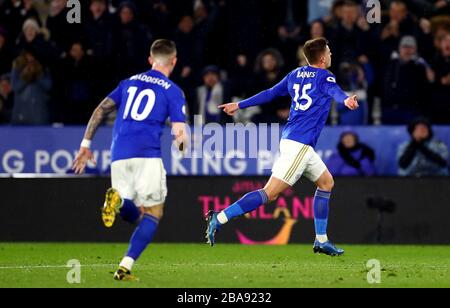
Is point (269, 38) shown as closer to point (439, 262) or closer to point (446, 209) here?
point (446, 209)

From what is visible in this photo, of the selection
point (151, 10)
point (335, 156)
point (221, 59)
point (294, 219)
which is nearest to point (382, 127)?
point (335, 156)

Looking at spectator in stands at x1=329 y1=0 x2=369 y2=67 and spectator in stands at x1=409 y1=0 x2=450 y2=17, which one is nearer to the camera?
spectator in stands at x1=329 y1=0 x2=369 y2=67

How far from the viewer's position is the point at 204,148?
52.4ft

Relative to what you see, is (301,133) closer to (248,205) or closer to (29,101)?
(248,205)

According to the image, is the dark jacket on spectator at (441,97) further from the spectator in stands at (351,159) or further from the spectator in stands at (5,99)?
the spectator in stands at (5,99)

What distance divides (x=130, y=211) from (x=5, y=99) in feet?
23.5

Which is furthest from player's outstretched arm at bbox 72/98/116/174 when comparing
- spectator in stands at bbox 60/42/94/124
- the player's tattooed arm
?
spectator in stands at bbox 60/42/94/124

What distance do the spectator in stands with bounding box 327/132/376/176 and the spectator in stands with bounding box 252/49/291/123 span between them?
0.86 metres

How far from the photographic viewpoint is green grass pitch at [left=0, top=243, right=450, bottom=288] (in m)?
10.3

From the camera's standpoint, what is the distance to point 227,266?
11945 millimetres

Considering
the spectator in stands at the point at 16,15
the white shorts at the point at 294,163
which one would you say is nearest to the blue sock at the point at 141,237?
the white shorts at the point at 294,163

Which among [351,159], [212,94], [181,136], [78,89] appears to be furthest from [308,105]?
[78,89]

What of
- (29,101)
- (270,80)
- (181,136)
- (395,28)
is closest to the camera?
(181,136)

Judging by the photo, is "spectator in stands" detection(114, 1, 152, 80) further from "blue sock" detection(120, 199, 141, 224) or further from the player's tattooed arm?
"blue sock" detection(120, 199, 141, 224)
